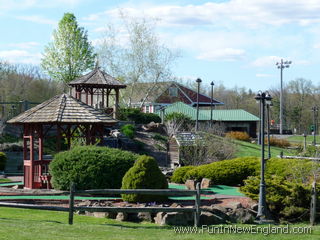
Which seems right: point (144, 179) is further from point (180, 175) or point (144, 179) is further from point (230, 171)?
point (180, 175)

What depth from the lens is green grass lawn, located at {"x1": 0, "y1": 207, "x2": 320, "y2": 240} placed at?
13062mm

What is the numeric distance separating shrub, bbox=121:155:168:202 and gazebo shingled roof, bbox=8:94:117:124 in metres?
5.99

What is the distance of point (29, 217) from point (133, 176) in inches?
154

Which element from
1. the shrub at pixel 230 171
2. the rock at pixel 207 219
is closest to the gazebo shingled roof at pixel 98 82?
the shrub at pixel 230 171

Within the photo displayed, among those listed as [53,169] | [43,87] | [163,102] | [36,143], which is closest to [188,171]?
[53,169]

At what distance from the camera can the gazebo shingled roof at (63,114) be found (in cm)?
2452

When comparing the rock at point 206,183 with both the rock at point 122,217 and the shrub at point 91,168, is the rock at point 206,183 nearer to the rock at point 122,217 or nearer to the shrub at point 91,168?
the shrub at point 91,168

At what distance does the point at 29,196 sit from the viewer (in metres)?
21.9

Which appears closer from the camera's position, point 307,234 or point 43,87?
point 307,234

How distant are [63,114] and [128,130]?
783 inches

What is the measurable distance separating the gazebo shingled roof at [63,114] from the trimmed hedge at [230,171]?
17.0ft

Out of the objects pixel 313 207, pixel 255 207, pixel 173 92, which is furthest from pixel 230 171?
pixel 173 92

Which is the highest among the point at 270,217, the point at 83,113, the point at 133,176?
the point at 83,113

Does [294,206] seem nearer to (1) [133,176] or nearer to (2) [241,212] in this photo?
(2) [241,212]
